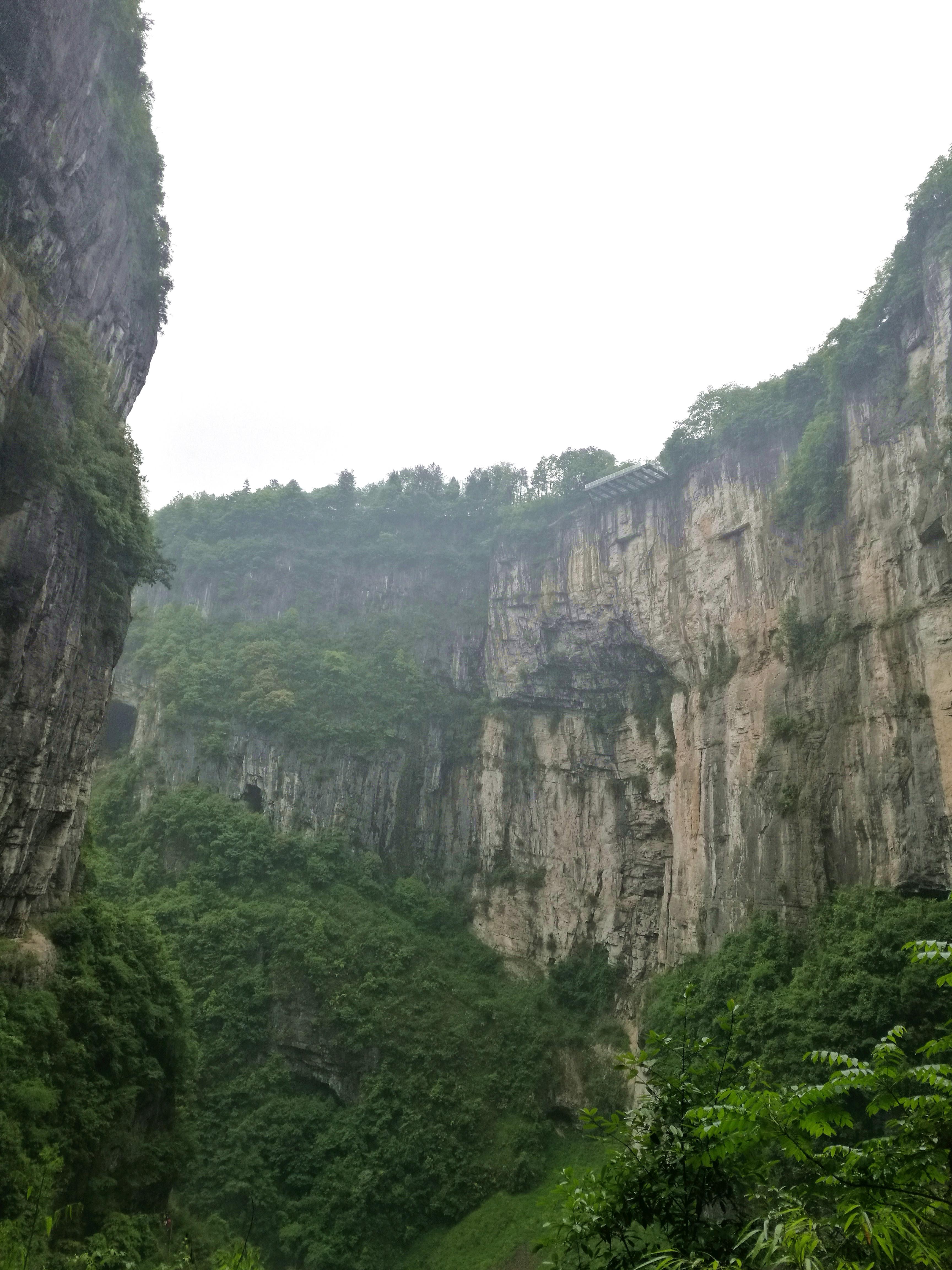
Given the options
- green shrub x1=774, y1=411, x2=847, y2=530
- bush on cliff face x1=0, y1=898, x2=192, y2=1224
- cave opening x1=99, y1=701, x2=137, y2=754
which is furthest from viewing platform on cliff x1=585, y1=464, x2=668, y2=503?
cave opening x1=99, y1=701, x2=137, y2=754

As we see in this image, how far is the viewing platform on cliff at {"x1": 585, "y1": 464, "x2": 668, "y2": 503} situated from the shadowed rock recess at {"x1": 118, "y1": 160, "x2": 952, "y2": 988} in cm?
37

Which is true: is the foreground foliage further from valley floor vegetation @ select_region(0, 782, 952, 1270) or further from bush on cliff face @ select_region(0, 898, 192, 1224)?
bush on cliff face @ select_region(0, 898, 192, 1224)

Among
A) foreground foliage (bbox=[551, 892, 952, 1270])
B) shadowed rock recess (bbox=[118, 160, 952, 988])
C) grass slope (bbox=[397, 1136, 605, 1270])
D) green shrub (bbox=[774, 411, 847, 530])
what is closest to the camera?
foreground foliage (bbox=[551, 892, 952, 1270])

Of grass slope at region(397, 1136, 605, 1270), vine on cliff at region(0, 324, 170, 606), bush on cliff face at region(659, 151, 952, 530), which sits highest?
bush on cliff face at region(659, 151, 952, 530)

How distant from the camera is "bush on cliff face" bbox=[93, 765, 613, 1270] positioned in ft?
59.8

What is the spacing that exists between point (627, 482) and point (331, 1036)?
1882 cm

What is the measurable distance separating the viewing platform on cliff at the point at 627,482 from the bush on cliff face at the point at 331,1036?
14734 mm

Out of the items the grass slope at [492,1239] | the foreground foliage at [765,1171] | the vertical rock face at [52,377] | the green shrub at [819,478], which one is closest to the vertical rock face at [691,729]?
the green shrub at [819,478]

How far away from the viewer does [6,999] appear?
10.6 metres

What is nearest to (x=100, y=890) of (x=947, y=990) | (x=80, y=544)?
(x=80, y=544)

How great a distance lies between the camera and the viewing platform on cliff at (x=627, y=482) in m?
25.8

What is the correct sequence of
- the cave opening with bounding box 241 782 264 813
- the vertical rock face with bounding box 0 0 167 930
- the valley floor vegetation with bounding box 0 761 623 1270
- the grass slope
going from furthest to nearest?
the cave opening with bounding box 241 782 264 813
the grass slope
the vertical rock face with bounding box 0 0 167 930
the valley floor vegetation with bounding box 0 761 623 1270

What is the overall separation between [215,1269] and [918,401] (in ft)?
63.0

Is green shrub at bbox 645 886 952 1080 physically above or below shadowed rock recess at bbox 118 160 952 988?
below
